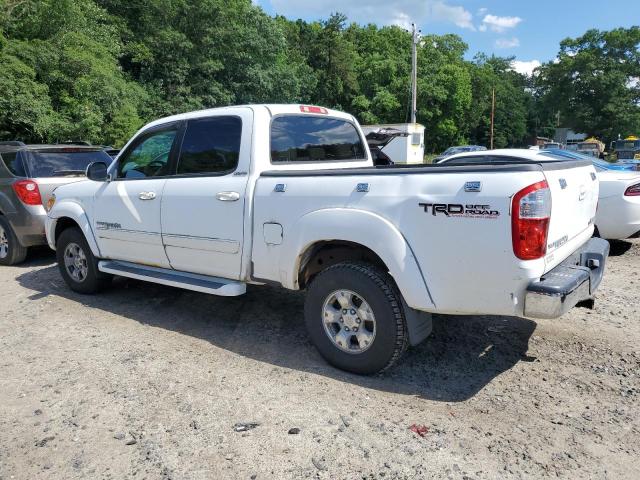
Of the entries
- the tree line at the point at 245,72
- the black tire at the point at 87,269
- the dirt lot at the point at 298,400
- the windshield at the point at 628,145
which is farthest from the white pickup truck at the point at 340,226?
the windshield at the point at 628,145

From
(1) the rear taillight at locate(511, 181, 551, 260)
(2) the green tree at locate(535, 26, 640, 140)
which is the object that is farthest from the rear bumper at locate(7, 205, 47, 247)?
(2) the green tree at locate(535, 26, 640, 140)

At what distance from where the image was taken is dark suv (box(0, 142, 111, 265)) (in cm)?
702

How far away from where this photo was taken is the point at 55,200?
19.7 ft

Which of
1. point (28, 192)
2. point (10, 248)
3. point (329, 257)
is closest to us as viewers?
point (329, 257)

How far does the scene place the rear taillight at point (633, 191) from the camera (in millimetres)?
7117

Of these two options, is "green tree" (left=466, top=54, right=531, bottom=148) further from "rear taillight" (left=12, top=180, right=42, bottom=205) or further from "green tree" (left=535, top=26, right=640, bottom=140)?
"rear taillight" (left=12, top=180, right=42, bottom=205)

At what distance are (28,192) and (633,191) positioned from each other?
332 inches

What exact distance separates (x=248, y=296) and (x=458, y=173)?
3353 millimetres

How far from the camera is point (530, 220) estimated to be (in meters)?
2.91

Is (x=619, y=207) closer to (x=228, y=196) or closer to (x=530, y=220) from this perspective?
(x=530, y=220)

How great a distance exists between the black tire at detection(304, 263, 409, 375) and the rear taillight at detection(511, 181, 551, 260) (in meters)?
0.90

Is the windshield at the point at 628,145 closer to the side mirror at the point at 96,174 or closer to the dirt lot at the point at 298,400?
the dirt lot at the point at 298,400

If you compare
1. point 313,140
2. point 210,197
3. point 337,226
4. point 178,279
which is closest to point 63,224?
point 178,279

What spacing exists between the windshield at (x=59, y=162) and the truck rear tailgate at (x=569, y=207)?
600 centimetres
